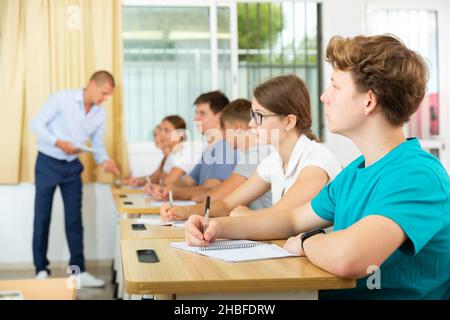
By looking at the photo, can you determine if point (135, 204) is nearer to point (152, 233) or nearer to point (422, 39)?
point (152, 233)

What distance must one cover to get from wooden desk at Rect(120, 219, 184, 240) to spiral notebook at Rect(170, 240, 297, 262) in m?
0.18

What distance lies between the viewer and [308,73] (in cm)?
538

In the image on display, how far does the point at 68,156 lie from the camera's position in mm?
4605

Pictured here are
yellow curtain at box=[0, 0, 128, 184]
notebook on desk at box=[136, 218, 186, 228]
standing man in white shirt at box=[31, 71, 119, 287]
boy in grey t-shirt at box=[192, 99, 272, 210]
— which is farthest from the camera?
yellow curtain at box=[0, 0, 128, 184]

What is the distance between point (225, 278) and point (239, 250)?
309mm

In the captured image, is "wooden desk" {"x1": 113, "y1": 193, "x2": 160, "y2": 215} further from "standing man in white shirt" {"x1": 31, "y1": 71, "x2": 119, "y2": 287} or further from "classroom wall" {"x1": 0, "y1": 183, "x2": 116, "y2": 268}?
"classroom wall" {"x1": 0, "y1": 183, "x2": 116, "y2": 268}

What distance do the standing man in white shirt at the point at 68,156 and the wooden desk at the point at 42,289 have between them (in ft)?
9.36

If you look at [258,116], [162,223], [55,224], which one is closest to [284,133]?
[258,116]

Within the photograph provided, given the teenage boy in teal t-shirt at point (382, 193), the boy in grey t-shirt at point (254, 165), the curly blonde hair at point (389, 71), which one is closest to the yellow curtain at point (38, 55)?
the boy in grey t-shirt at point (254, 165)

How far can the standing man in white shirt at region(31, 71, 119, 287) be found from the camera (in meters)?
4.55

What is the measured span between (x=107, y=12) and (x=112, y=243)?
1.81 m

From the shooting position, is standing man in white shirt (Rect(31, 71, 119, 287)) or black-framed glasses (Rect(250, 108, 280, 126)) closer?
black-framed glasses (Rect(250, 108, 280, 126))

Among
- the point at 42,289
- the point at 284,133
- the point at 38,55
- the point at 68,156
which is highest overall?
the point at 38,55

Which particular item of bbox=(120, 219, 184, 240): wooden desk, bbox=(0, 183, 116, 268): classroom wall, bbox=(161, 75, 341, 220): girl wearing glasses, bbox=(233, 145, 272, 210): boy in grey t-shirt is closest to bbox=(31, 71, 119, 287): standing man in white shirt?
bbox=(0, 183, 116, 268): classroom wall
